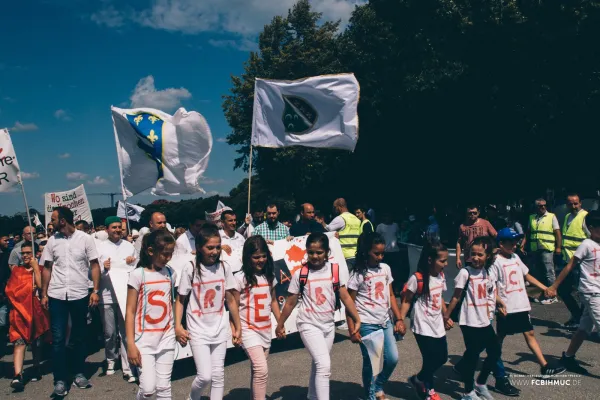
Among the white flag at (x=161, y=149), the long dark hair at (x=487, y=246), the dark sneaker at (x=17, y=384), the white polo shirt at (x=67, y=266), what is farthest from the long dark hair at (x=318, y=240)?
the dark sneaker at (x=17, y=384)

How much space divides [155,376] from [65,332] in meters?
2.21

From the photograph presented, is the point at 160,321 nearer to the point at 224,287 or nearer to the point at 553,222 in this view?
the point at 224,287

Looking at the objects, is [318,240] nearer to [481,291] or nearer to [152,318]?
[152,318]

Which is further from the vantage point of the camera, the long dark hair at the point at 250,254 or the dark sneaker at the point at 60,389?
the dark sneaker at the point at 60,389

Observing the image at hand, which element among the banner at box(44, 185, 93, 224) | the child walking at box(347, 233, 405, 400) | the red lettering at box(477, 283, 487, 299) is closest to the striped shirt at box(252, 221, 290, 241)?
the child walking at box(347, 233, 405, 400)

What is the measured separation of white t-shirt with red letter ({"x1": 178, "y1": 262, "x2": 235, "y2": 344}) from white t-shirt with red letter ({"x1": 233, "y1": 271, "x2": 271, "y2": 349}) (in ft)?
0.65

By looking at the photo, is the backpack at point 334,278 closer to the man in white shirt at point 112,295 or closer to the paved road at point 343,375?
the paved road at point 343,375

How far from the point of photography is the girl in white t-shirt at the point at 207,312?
4.32 metres

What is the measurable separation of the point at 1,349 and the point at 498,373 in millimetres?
6599

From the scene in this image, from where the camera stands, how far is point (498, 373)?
5188mm

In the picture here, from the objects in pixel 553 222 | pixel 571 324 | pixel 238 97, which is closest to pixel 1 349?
pixel 571 324

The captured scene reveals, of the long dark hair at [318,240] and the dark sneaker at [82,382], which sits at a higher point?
the long dark hair at [318,240]

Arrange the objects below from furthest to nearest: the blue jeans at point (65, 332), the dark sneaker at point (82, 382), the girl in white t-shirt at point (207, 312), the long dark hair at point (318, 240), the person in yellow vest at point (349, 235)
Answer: the person in yellow vest at point (349, 235), the dark sneaker at point (82, 382), the blue jeans at point (65, 332), the long dark hair at point (318, 240), the girl in white t-shirt at point (207, 312)

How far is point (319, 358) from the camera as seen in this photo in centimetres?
448
